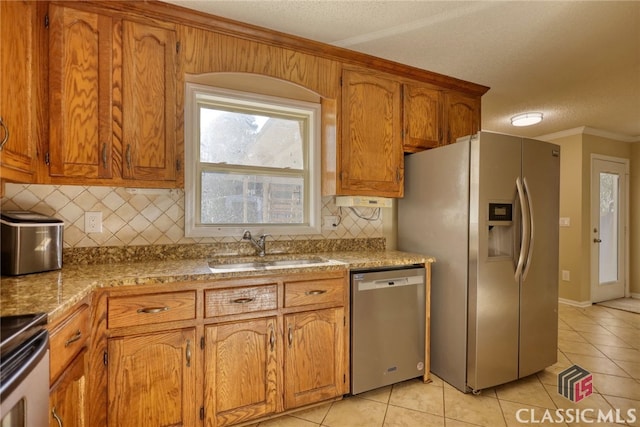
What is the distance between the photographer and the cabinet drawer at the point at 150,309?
1.45m

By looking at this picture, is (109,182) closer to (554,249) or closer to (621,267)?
(554,249)

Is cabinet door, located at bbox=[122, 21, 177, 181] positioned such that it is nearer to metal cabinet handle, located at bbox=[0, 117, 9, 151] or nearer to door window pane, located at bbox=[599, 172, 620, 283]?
metal cabinet handle, located at bbox=[0, 117, 9, 151]

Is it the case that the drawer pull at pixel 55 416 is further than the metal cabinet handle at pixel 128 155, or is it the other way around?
the metal cabinet handle at pixel 128 155

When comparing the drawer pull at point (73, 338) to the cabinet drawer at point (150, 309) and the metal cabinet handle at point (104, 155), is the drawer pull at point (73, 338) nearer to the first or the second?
the cabinet drawer at point (150, 309)

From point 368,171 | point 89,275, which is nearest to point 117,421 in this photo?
point 89,275

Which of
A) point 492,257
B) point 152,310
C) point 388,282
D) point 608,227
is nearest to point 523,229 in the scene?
point 492,257

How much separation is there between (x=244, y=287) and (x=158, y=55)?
1422mm

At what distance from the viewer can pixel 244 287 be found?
5.55ft

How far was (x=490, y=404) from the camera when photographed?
1.99 metres

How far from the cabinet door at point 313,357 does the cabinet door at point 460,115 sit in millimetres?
1898

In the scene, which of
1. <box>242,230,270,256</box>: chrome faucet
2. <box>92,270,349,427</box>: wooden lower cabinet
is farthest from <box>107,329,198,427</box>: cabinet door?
<box>242,230,270,256</box>: chrome faucet

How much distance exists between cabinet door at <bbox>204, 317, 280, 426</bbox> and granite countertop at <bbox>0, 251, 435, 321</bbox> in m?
0.32

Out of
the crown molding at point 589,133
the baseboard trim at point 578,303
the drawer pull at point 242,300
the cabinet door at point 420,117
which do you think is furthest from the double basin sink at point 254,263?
the crown molding at point 589,133

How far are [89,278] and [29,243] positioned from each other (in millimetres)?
375
